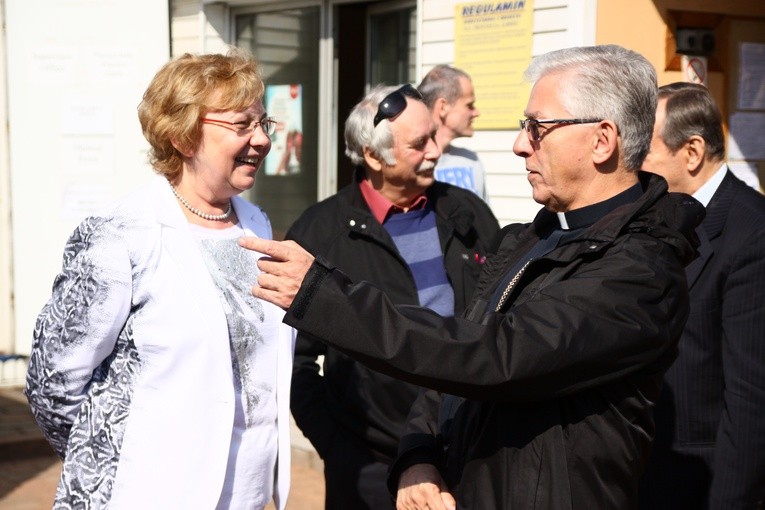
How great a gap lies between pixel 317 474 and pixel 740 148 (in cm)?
351

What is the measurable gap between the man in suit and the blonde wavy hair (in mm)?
1496

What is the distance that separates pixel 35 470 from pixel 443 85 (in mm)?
3635

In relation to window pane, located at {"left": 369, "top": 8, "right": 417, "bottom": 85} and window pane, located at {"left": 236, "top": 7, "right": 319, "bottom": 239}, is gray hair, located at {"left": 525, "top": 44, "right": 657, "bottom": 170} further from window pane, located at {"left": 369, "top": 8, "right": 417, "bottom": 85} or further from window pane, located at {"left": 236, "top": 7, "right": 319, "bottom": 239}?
window pane, located at {"left": 236, "top": 7, "right": 319, "bottom": 239}

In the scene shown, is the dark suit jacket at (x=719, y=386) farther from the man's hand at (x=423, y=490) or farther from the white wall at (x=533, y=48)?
the white wall at (x=533, y=48)

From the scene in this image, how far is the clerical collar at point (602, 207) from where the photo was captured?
7.93 ft

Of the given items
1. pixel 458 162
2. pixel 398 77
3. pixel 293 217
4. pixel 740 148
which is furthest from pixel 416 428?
pixel 293 217

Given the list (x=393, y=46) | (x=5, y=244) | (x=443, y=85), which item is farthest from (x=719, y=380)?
(x=5, y=244)

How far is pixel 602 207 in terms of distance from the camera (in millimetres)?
2420

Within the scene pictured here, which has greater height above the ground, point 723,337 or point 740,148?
point 740,148

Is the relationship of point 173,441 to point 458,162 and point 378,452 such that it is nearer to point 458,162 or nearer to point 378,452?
point 378,452

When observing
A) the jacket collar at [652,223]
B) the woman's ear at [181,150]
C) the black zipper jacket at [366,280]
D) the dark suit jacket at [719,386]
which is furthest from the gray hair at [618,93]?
the black zipper jacket at [366,280]

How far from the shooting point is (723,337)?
315 cm

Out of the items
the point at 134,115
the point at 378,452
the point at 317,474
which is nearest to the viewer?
the point at 378,452

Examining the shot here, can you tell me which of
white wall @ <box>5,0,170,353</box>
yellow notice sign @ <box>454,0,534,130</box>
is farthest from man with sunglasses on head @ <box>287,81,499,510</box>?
white wall @ <box>5,0,170,353</box>
